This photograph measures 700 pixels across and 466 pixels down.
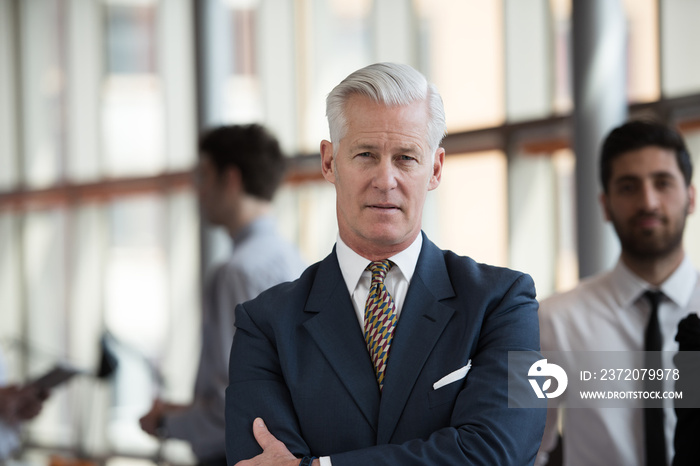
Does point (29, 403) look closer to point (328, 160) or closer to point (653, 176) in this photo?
point (328, 160)

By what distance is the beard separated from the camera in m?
2.50

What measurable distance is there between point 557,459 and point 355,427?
59.4 inches

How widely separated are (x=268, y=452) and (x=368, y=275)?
431 mm

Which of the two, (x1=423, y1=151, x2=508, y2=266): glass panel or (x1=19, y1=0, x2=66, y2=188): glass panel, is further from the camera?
(x1=19, y1=0, x2=66, y2=188): glass panel

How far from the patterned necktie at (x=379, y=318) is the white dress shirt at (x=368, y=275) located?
17mm

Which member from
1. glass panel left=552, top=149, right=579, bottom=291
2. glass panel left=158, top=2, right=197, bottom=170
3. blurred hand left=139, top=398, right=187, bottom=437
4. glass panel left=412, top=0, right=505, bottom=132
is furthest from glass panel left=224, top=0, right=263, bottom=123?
blurred hand left=139, top=398, right=187, bottom=437

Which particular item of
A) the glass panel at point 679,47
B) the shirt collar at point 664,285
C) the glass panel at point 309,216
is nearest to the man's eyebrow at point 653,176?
the shirt collar at point 664,285

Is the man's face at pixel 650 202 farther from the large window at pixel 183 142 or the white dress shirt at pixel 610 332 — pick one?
the large window at pixel 183 142

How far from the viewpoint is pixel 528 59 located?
5668 mm

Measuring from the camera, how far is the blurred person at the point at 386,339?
1708 millimetres

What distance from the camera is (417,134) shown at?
5.67 feet

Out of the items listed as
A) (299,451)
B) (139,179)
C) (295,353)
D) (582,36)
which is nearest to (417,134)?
(295,353)

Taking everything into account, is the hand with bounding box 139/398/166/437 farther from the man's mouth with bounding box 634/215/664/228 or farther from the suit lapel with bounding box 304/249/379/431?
the man's mouth with bounding box 634/215/664/228

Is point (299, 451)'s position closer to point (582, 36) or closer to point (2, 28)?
point (582, 36)
